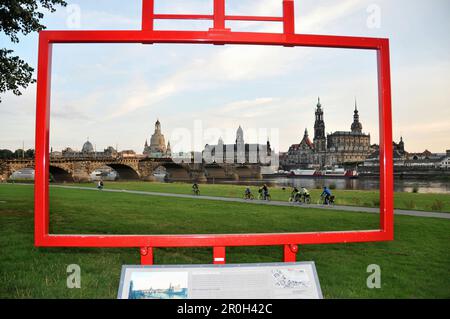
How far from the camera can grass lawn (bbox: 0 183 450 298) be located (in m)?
5.14

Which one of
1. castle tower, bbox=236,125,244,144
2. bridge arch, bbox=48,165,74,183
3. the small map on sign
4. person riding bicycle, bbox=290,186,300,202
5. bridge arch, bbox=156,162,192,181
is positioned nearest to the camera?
the small map on sign

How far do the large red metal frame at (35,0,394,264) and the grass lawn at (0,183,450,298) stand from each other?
1.58 meters

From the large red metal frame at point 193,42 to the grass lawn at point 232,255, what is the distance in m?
1.58

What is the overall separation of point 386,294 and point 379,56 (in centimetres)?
339

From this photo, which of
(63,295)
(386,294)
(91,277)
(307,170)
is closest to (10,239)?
(91,277)

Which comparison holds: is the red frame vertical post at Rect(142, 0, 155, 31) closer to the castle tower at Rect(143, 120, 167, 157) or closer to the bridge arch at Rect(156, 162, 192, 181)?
the castle tower at Rect(143, 120, 167, 157)

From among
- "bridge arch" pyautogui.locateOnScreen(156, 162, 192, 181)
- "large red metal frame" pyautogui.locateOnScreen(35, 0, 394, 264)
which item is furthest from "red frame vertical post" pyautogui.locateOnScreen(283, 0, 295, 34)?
"bridge arch" pyautogui.locateOnScreen(156, 162, 192, 181)

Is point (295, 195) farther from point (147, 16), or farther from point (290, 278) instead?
point (147, 16)

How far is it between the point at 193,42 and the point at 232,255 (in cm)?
468

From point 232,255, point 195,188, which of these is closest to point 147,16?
point 232,255

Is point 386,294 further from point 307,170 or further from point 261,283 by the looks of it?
point 307,170

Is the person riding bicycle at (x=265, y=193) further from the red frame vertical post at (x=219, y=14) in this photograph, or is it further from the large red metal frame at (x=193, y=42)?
the red frame vertical post at (x=219, y=14)

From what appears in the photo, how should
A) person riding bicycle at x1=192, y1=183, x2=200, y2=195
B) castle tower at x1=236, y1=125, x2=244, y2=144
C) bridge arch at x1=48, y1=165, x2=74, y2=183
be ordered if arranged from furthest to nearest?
bridge arch at x1=48, y1=165, x2=74, y2=183 < person riding bicycle at x1=192, y1=183, x2=200, y2=195 < castle tower at x1=236, y1=125, x2=244, y2=144

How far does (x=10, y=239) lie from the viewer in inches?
318
